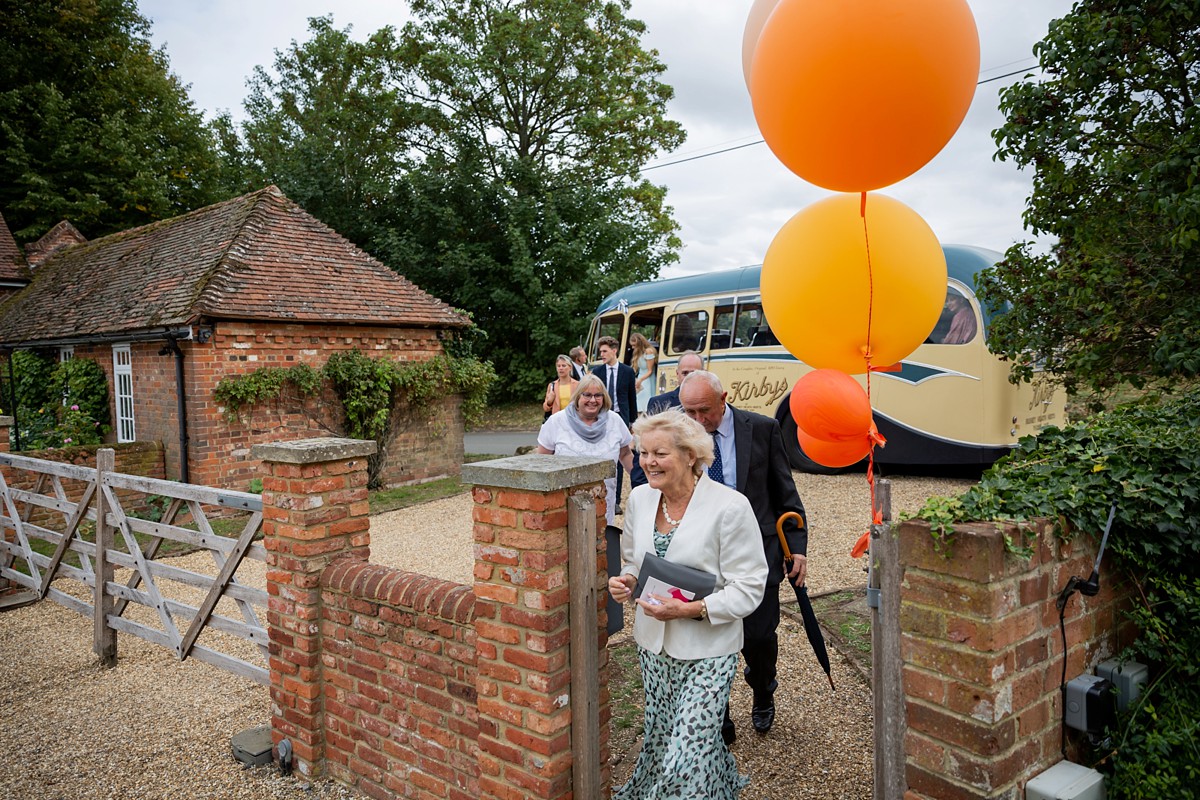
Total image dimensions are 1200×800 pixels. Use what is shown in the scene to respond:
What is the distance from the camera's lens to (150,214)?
24.3m

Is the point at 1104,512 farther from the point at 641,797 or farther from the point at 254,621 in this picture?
the point at 254,621

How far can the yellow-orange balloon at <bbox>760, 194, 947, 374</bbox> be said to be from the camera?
323cm

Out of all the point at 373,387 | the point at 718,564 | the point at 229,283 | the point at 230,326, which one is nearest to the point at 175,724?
the point at 718,564

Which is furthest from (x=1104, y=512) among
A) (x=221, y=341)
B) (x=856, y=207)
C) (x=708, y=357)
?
(x=221, y=341)

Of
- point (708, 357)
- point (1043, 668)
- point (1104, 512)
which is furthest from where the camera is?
point (708, 357)

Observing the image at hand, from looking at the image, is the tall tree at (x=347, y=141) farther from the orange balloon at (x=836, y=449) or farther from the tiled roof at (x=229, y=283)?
the orange balloon at (x=836, y=449)

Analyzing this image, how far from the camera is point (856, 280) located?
3.26m

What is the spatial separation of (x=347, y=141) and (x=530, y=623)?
28782 mm

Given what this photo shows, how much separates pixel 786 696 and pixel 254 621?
10.7ft

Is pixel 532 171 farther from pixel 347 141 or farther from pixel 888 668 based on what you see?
pixel 888 668

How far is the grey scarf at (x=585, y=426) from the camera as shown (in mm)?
5113

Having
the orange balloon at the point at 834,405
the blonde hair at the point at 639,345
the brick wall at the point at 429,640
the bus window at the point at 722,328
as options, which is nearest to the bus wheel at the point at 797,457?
the bus window at the point at 722,328

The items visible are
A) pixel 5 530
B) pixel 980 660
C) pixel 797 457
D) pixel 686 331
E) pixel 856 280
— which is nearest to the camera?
pixel 980 660

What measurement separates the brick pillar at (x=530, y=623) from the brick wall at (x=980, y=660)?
1.11 meters
